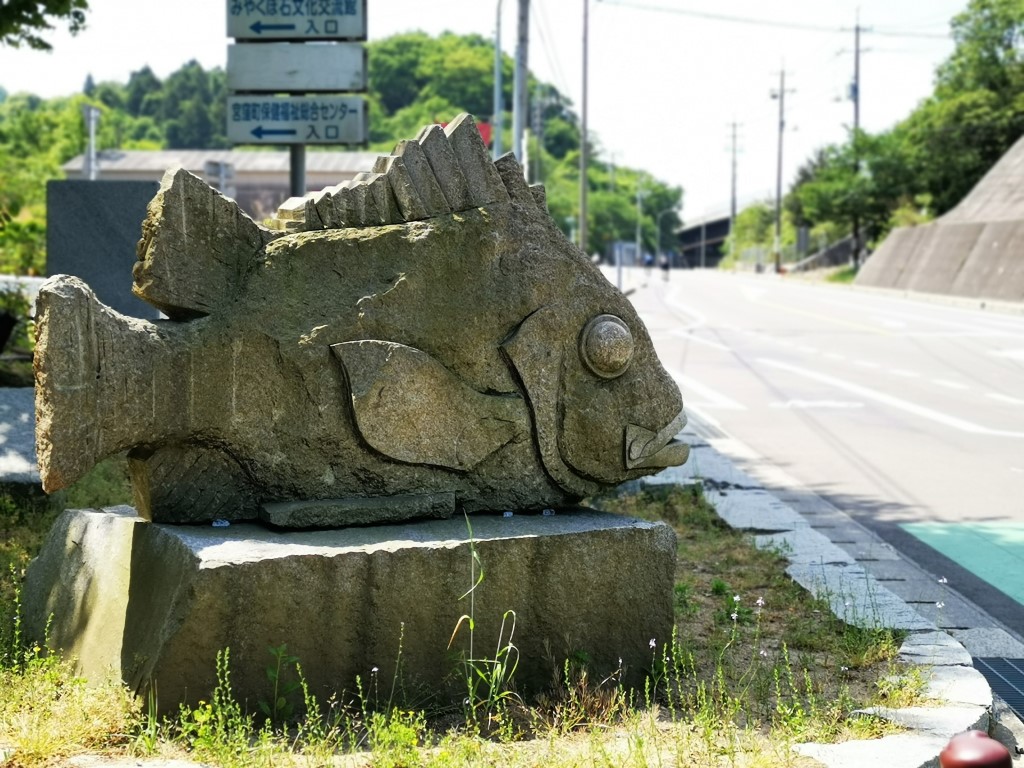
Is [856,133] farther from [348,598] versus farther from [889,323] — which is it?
[348,598]

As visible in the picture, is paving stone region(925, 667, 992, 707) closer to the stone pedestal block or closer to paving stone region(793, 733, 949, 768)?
paving stone region(793, 733, 949, 768)

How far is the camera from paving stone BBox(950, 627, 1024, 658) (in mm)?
5504

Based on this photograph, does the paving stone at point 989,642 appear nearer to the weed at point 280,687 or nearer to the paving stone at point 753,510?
the paving stone at point 753,510

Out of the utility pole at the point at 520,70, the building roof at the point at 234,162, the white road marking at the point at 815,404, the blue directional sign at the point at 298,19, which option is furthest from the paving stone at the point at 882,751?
the building roof at the point at 234,162

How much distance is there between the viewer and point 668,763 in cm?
376

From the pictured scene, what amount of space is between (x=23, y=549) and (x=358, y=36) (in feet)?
22.3

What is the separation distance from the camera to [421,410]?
4598 mm

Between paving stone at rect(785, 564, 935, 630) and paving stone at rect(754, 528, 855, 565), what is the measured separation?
0.57 ft

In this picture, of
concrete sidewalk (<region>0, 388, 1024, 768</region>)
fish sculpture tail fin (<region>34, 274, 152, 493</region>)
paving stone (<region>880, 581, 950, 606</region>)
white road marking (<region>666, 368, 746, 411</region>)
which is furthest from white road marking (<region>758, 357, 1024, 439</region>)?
fish sculpture tail fin (<region>34, 274, 152, 493</region>)

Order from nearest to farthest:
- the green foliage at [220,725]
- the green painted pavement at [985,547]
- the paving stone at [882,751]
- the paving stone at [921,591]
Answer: the green foliage at [220,725] < the paving stone at [882,751] < the paving stone at [921,591] < the green painted pavement at [985,547]

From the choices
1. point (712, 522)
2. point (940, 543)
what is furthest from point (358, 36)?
point (940, 543)

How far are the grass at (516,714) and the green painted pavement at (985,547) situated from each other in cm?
209

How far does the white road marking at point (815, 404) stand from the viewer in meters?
13.2

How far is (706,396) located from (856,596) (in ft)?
27.6
